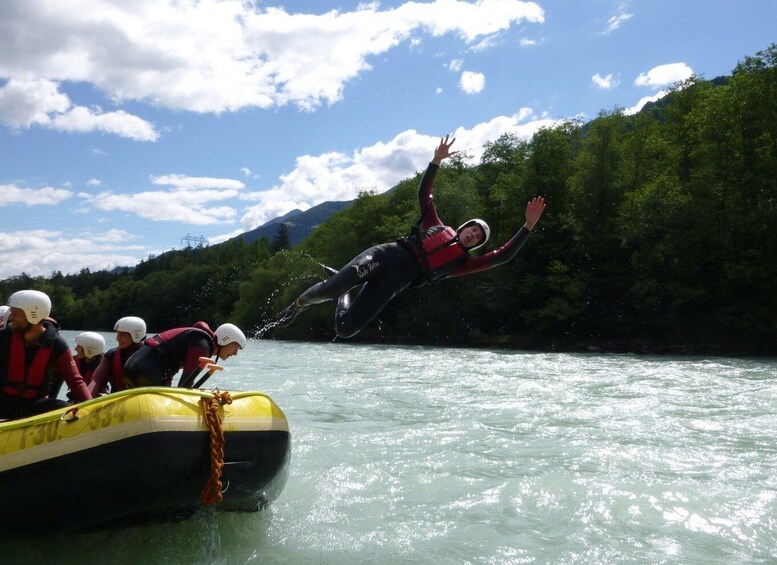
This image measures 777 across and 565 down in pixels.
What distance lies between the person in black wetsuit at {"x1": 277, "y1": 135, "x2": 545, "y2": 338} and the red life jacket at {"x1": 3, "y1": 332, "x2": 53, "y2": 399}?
6.22ft

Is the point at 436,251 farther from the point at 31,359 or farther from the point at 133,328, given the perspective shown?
the point at 31,359

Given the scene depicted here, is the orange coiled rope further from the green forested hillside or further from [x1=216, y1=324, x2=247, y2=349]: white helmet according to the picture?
the green forested hillside

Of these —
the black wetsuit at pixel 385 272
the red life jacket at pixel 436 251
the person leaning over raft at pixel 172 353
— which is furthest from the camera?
the red life jacket at pixel 436 251

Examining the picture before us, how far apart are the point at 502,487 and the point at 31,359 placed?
13.2 feet

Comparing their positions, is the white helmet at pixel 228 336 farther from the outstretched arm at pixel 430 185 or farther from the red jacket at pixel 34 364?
the outstretched arm at pixel 430 185

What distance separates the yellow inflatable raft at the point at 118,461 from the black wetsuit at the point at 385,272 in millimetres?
1667

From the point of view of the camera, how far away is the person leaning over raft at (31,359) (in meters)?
4.69

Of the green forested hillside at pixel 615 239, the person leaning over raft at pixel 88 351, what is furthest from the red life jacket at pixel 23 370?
the green forested hillside at pixel 615 239

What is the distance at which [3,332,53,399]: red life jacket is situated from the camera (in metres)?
4.76

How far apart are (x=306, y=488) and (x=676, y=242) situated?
82.7 ft

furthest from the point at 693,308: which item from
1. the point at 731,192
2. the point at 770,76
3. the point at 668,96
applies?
the point at 668,96

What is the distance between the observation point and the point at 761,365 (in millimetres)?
18438

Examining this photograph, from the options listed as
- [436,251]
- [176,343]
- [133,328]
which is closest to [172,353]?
[176,343]

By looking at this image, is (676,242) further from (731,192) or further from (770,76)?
(770,76)
